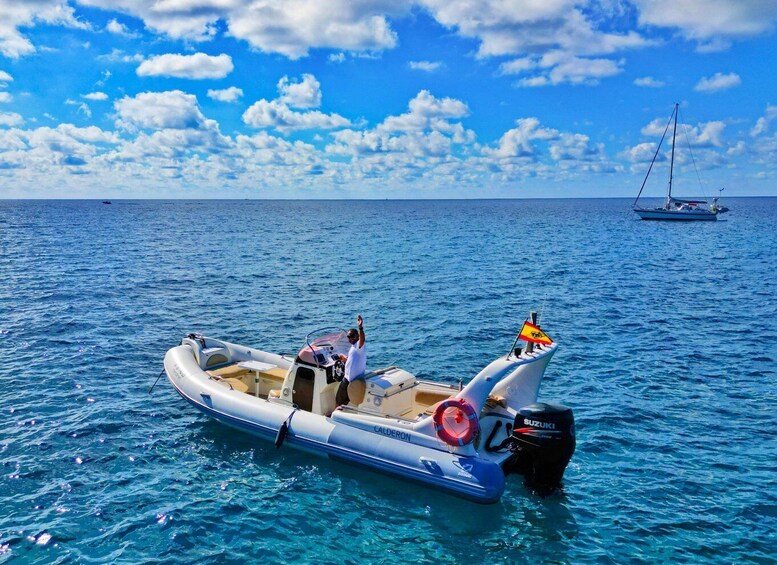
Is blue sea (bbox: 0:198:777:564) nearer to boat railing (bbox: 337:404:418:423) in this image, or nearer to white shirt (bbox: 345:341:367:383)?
boat railing (bbox: 337:404:418:423)

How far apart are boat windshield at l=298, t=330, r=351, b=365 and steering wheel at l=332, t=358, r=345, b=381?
0.65 ft

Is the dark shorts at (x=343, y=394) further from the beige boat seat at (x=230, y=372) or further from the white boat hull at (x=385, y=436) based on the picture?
the beige boat seat at (x=230, y=372)

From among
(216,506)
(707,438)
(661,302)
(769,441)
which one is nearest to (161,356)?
(216,506)

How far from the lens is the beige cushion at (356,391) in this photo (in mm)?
12406

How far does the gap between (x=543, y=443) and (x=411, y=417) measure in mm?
3140

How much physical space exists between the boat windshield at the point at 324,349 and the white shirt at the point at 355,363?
73 centimetres

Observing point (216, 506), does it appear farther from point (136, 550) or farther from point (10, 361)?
point (10, 361)

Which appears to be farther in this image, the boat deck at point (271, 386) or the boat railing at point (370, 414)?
the boat deck at point (271, 386)

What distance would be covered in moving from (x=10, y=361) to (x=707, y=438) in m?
19.9

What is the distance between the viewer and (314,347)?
13055 millimetres

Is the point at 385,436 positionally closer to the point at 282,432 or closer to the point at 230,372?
the point at 282,432

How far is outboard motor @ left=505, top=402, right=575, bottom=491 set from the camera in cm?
1015

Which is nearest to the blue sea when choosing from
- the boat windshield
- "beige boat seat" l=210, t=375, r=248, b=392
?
"beige boat seat" l=210, t=375, r=248, b=392

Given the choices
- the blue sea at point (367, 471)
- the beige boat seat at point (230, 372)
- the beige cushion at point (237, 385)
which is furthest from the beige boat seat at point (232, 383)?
the blue sea at point (367, 471)
